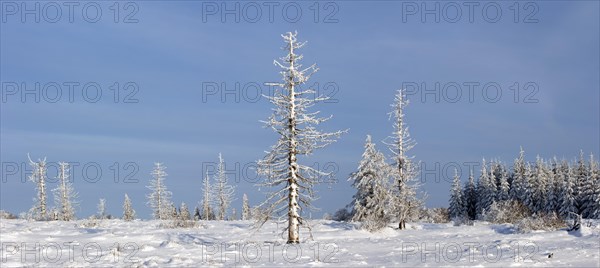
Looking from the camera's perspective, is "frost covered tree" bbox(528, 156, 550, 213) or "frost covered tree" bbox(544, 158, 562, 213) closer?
"frost covered tree" bbox(544, 158, 562, 213)

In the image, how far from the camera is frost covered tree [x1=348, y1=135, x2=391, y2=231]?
117 ft

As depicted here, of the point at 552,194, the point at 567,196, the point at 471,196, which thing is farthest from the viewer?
the point at 471,196

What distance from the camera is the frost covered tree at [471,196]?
8238 centimetres

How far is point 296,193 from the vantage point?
23.0 meters

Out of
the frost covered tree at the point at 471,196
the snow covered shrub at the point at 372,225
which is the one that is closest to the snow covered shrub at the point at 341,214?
the snow covered shrub at the point at 372,225

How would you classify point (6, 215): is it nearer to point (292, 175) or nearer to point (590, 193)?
point (292, 175)

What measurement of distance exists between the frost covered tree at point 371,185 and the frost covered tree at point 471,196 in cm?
4956

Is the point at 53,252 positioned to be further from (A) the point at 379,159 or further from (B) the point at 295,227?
(A) the point at 379,159

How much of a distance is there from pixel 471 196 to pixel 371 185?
51637mm

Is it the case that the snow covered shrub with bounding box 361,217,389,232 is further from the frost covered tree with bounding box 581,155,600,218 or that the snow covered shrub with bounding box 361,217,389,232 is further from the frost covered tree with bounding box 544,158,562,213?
the frost covered tree with bounding box 544,158,562,213

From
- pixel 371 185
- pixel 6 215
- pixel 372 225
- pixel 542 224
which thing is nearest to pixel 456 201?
pixel 371 185

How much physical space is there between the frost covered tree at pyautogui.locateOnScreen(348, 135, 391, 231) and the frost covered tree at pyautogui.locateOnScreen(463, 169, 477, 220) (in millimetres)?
49562

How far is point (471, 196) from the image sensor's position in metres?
83.1

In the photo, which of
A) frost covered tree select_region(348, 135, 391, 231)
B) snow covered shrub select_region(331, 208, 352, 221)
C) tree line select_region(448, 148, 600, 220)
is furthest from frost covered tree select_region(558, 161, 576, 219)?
frost covered tree select_region(348, 135, 391, 231)
